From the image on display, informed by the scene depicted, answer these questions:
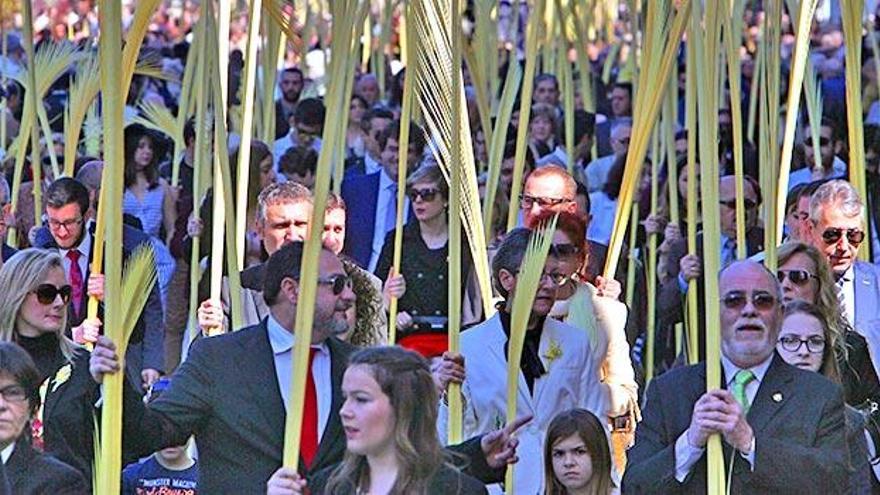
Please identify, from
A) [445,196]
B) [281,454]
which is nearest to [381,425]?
[281,454]

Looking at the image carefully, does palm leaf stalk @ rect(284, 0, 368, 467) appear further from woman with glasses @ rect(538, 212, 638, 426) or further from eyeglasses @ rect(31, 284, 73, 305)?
woman with glasses @ rect(538, 212, 638, 426)

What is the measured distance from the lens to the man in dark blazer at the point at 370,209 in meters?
12.7

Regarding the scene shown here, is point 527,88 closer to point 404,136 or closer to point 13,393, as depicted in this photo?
point 404,136

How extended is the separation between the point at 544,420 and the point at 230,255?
45.5 inches

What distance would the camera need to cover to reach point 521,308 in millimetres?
7992

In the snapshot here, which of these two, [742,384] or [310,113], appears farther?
[310,113]

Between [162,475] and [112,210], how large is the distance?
8.37 ft

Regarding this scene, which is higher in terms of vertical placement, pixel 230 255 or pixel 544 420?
pixel 230 255

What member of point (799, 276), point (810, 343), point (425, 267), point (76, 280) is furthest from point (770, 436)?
point (76, 280)

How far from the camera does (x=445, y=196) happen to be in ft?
36.3

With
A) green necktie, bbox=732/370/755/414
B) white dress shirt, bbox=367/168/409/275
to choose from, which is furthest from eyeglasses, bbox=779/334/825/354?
white dress shirt, bbox=367/168/409/275

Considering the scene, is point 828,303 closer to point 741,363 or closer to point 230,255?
point 741,363

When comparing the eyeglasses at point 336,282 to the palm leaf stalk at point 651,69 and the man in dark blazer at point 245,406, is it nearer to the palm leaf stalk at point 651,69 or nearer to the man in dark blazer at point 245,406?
the man in dark blazer at point 245,406

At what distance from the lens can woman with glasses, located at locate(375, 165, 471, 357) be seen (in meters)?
10.7
